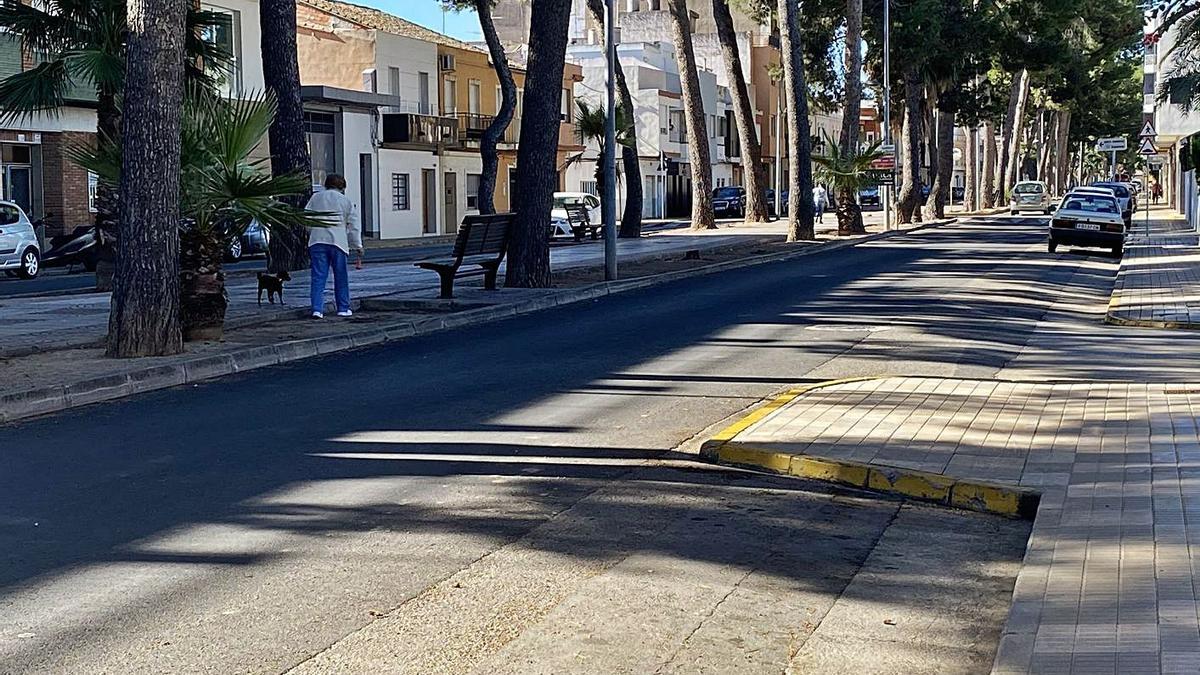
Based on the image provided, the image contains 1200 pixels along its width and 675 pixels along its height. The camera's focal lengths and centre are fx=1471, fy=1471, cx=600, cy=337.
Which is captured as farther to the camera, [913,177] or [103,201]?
[913,177]

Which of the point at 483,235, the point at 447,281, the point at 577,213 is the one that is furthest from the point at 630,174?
the point at 447,281

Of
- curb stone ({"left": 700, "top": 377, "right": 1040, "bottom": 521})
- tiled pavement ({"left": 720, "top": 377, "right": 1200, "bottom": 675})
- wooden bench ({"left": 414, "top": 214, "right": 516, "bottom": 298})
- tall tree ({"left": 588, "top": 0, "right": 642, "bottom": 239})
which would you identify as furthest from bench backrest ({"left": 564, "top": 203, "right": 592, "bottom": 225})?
curb stone ({"left": 700, "top": 377, "right": 1040, "bottom": 521})

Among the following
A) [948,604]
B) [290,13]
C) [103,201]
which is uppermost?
[290,13]

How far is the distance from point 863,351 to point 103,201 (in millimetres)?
13817

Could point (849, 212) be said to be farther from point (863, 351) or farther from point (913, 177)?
point (863, 351)

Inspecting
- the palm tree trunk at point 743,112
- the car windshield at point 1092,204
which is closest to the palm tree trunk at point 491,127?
the palm tree trunk at point 743,112

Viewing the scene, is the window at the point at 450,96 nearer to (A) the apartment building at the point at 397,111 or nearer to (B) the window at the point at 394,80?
(A) the apartment building at the point at 397,111

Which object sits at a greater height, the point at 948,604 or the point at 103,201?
the point at 103,201

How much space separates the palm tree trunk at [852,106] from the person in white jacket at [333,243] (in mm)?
29642

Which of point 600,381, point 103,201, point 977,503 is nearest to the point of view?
point 977,503

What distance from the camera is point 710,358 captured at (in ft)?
46.3

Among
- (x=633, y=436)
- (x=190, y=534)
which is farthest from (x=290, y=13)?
(x=190, y=534)

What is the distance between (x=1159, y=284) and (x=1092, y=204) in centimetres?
1112

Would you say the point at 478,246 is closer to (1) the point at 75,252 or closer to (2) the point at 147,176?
(2) the point at 147,176
